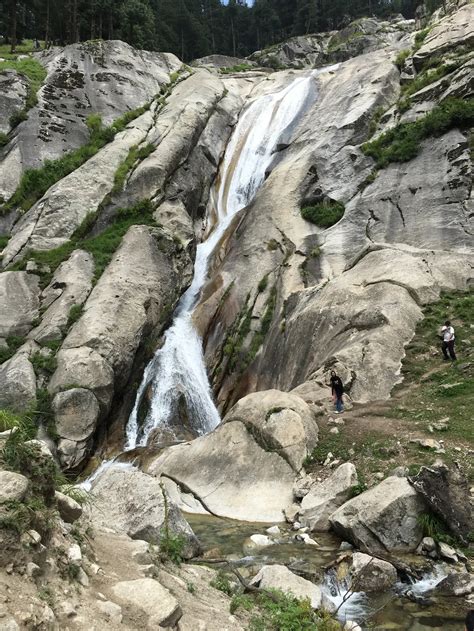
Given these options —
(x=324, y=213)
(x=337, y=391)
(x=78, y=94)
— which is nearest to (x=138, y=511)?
(x=337, y=391)

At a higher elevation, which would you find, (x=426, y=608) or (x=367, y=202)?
(x=367, y=202)

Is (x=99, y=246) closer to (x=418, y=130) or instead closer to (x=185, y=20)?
(x=418, y=130)

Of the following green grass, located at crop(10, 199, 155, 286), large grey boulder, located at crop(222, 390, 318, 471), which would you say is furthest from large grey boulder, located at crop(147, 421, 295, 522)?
green grass, located at crop(10, 199, 155, 286)

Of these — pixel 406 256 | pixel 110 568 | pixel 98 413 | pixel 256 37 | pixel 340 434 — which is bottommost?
pixel 98 413

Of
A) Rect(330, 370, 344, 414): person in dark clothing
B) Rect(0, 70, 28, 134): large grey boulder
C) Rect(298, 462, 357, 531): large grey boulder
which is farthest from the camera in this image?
Rect(0, 70, 28, 134): large grey boulder

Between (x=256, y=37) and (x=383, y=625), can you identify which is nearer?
(x=383, y=625)

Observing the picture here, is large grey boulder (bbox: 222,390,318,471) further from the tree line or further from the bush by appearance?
the tree line

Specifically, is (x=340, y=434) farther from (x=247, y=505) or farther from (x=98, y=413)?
(x=98, y=413)

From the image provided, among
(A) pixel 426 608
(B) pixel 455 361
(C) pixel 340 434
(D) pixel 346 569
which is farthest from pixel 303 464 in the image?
(B) pixel 455 361
